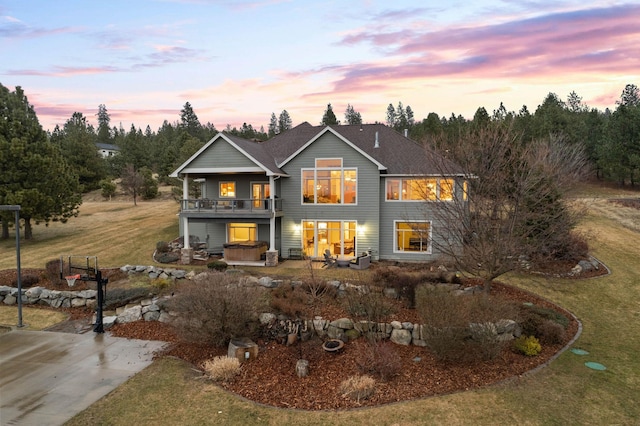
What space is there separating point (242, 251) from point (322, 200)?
564 cm

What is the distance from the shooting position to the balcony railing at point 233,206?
2222 centimetres

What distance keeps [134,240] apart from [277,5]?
19.0 metres

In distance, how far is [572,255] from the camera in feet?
60.8

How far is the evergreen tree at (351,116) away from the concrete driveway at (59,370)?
93.8 metres

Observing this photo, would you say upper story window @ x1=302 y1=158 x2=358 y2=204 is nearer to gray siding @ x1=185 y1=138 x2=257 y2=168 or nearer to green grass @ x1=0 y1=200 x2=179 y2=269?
gray siding @ x1=185 y1=138 x2=257 y2=168

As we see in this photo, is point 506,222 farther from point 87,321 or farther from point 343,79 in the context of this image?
point 343,79

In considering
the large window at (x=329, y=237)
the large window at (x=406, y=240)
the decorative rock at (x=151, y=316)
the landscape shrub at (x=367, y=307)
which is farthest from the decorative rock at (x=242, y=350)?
the large window at (x=406, y=240)

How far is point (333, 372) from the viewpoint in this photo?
9.37 meters

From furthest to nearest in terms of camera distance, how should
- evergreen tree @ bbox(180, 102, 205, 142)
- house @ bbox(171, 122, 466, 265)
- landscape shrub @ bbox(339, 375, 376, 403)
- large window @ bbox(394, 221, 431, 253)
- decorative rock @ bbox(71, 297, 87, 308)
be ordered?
1. evergreen tree @ bbox(180, 102, 205, 142)
2. large window @ bbox(394, 221, 431, 253)
3. house @ bbox(171, 122, 466, 265)
4. decorative rock @ bbox(71, 297, 87, 308)
5. landscape shrub @ bbox(339, 375, 376, 403)

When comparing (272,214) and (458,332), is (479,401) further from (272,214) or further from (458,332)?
(272,214)

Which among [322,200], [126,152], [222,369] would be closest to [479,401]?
[222,369]

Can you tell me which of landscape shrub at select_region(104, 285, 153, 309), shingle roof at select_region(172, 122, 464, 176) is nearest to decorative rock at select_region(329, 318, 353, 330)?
landscape shrub at select_region(104, 285, 153, 309)

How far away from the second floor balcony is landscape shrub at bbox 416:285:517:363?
44.6 ft

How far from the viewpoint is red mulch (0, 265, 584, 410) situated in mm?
8216
